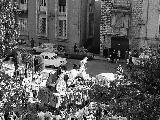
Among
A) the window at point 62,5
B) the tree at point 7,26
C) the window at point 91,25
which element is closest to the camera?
the tree at point 7,26

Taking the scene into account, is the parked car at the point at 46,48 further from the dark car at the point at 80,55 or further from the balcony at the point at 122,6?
the balcony at the point at 122,6

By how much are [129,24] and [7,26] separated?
73.0 ft

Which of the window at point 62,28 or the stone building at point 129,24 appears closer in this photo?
the stone building at point 129,24

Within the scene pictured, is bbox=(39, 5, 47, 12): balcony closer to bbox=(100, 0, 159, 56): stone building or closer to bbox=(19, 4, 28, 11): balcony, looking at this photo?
bbox=(19, 4, 28, 11): balcony

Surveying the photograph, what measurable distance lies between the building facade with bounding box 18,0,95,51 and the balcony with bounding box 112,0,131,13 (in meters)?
3.72

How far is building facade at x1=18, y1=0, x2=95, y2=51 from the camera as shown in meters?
33.6

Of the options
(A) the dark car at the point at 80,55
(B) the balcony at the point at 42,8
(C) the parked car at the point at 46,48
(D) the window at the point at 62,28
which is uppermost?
(B) the balcony at the point at 42,8

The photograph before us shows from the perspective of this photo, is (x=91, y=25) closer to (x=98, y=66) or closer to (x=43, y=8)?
(x=43, y=8)

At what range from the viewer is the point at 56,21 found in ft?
112

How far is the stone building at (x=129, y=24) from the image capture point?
3131 centimetres

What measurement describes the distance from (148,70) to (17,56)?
15773 millimetres

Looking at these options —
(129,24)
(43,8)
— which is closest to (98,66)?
(129,24)

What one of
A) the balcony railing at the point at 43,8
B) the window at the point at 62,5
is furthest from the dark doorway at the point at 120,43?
the balcony railing at the point at 43,8

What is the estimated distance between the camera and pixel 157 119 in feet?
31.6
